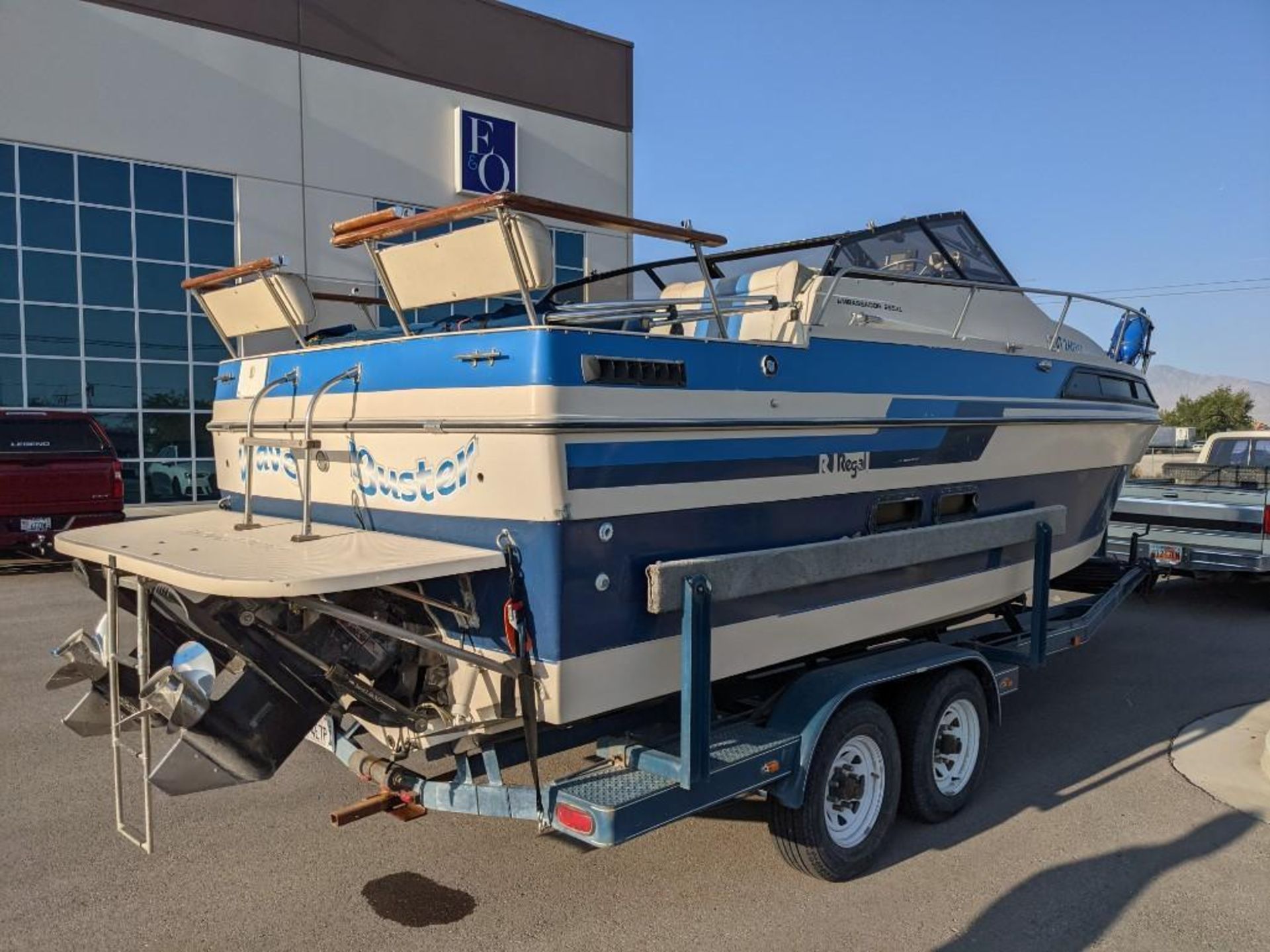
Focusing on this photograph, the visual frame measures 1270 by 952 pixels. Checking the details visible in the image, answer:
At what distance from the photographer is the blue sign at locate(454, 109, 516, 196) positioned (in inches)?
711

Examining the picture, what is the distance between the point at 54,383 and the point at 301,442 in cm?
1361

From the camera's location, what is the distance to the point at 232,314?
A: 480 cm

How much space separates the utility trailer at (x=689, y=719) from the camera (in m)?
3.04

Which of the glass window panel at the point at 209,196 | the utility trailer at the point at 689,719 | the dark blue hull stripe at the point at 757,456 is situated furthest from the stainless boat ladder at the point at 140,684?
the glass window panel at the point at 209,196

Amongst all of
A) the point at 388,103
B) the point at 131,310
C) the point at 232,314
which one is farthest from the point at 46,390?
the point at 232,314

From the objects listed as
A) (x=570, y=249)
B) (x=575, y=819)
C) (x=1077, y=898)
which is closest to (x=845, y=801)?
(x=1077, y=898)

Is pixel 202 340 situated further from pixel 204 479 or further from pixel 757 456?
pixel 757 456

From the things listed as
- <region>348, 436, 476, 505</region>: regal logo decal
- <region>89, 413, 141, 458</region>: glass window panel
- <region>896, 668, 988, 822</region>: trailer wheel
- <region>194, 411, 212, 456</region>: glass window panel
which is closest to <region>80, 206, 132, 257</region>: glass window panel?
<region>89, 413, 141, 458</region>: glass window panel

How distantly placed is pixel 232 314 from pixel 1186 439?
5726cm

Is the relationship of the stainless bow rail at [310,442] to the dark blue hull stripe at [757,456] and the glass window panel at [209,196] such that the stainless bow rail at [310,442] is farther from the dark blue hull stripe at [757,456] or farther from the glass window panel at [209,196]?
the glass window panel at [209,196]

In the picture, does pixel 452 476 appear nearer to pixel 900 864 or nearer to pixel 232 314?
pixel 232 314

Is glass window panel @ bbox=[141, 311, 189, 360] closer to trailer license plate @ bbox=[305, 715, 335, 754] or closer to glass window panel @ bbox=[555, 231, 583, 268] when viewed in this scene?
glass window panel @ bbox=[555, 231, 583, 268]

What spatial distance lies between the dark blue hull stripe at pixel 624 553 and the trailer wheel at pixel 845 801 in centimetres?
53

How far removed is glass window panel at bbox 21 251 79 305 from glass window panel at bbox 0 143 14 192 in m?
0.98
